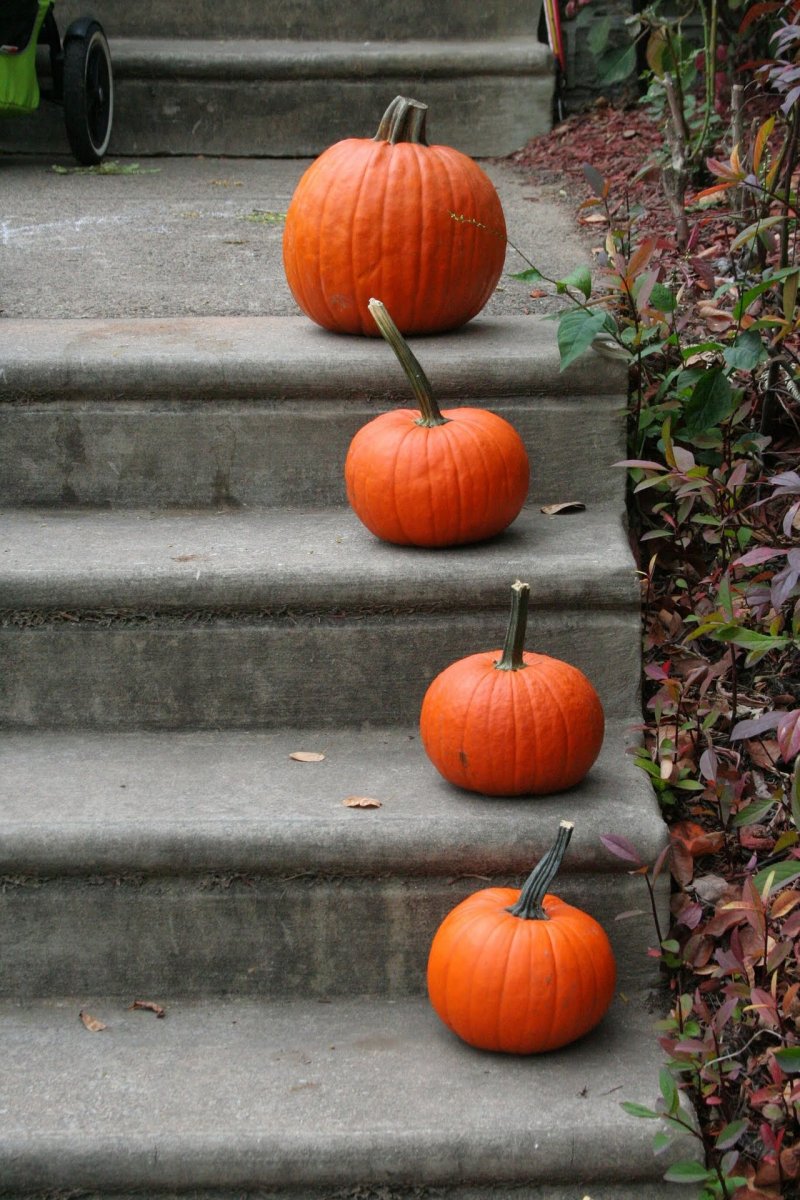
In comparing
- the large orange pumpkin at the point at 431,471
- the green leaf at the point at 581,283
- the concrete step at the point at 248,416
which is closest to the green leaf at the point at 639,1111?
the large orange pumpkin at the point at 431,471

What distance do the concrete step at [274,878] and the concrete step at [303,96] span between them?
3.96m

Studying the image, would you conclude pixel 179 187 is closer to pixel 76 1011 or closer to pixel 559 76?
pixel 559 76

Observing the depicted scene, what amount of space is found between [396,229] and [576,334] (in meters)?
0.48

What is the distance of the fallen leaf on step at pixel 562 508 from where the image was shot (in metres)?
2.74

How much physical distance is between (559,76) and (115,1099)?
4.77m

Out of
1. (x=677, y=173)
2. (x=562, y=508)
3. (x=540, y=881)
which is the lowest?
(x=540, y=881)

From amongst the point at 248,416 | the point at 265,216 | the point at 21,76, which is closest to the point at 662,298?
the point at 248,416

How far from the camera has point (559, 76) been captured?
551cm

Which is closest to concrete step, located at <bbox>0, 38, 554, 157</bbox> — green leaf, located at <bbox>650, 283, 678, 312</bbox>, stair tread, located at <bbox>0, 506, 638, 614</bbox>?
green leaf, located at <bbox>650, 283, 678, 312</bbox>

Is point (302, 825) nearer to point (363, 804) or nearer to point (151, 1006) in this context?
point (363, 804)

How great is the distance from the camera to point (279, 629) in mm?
2461

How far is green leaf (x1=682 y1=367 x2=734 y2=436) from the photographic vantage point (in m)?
2.62

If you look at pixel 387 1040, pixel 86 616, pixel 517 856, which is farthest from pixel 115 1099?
pixel 86 616

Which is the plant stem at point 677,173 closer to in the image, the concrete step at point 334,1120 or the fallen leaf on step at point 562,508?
the fallen leaf on step at point 562,508
